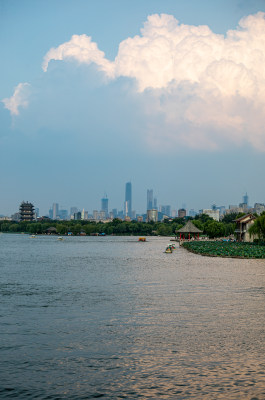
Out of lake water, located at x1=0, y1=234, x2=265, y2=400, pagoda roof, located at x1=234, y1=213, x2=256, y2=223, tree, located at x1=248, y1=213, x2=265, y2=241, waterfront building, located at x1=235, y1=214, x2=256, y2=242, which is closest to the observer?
lake water, located at x1=0, y1=234, x2=265, y2=400

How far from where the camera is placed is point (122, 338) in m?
19.7

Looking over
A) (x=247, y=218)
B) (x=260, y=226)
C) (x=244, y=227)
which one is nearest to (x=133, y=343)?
(x=260, y=226)

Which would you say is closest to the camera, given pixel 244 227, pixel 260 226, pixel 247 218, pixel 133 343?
pixel 133 343

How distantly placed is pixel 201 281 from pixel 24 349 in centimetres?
2506

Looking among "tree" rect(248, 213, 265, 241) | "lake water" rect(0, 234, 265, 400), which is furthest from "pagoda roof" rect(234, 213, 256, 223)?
"lake water" rect(0, 234, 265, 400)

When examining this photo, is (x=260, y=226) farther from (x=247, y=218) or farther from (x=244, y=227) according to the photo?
(x=244, y=227)

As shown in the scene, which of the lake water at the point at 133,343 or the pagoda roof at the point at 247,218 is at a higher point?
the pagoda roof at the point at 247,218

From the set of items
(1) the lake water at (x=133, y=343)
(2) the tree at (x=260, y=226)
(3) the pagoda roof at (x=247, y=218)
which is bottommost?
(1) the lake water at (x=133, y=343)

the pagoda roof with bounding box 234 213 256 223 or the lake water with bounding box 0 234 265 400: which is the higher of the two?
the pagoda roof with bounding box 234 213 256 223

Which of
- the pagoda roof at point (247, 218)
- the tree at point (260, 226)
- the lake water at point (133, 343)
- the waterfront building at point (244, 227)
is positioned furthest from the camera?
the waterfront building at point (244, 227)

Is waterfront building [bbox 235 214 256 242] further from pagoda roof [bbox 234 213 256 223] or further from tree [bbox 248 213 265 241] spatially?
tree [bbox 248 213 265 241]

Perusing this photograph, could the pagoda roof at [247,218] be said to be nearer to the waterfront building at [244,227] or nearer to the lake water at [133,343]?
the waterfront building at [244,227]

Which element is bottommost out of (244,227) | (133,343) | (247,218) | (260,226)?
(133,343)

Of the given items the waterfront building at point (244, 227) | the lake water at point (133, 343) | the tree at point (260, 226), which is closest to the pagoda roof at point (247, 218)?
the waterfront building at point (244, 227)
